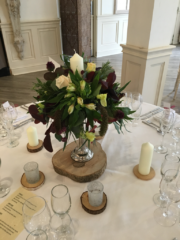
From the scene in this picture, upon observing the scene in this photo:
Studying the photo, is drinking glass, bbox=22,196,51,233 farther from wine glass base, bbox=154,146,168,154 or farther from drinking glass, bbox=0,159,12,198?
wine glass base, bbox=154,146,168,154

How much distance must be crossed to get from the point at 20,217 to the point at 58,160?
11.7 inches

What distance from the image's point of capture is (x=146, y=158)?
89 centimetres

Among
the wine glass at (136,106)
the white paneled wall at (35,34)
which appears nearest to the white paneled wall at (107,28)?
the white paneled wall at (35,34)

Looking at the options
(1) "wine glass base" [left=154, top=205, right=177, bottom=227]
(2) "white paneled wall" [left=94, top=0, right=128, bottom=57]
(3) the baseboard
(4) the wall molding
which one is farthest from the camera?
(2) "white paneled wall" [left=94, top=0, right=128, bottom=57]

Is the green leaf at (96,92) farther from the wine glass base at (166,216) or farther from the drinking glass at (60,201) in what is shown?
the wine glass base at (166,216)

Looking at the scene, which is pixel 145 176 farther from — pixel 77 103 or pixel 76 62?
pixel 76 62

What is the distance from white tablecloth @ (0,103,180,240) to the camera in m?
0.71

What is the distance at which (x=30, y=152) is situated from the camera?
1.08 meters

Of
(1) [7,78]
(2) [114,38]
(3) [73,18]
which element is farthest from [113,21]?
(1) [7,78]

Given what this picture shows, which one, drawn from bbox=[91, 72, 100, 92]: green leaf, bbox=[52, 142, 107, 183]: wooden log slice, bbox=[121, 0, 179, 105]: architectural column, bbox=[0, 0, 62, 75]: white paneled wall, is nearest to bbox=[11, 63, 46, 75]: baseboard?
bbox=[0, 0, 62, 75]: white paneled wall

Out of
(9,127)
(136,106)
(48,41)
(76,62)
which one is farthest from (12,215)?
(48,41)

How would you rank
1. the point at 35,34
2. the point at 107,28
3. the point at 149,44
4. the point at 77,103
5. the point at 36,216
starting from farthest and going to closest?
the point at 107,28
the point at 35,34
the point at 149,44
the point at 77,103
the point at 36,216

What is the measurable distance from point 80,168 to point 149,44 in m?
1.77

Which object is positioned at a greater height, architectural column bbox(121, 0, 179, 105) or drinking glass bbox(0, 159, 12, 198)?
architectural column bbox(121, 0, 179, 105)
